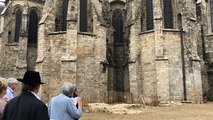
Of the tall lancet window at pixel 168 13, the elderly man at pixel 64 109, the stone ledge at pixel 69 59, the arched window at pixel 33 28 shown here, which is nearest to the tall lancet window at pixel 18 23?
the arched window at pixel 33 28

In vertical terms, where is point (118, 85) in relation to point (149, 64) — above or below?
below

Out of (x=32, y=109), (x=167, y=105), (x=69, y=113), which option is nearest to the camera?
(x=32, y=109)

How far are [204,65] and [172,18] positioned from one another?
6.12 m

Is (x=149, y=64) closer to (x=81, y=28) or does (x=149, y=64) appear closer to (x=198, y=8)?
(x=81, y=28)

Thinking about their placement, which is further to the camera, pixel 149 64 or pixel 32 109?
pixel 149 64

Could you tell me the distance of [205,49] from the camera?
1081 inches

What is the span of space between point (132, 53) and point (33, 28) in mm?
13325

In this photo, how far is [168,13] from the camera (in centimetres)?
2459

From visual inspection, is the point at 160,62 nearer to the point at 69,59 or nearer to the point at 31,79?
the point at 69,59

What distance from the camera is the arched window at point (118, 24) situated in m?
30.4

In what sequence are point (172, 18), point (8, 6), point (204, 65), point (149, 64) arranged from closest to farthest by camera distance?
1. point (149, 64)
2. point (172, 18)
3. point (204, 65)
4. point (8, 6)

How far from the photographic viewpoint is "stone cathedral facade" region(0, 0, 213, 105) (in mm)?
22344

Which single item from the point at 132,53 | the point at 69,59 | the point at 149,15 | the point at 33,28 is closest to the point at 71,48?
the point at 69,59

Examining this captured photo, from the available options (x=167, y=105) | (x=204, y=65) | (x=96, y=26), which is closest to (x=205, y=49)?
(x=204, y=65)
